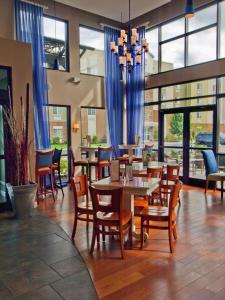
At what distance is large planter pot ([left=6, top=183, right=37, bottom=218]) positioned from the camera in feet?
15.8

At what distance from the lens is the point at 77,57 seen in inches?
325

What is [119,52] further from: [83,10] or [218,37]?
[83,10]

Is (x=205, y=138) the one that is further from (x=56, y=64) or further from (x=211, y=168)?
(x=56, y=64)

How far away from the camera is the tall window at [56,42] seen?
774 centimetres

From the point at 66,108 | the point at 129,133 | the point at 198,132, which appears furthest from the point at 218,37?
the point at 66,108

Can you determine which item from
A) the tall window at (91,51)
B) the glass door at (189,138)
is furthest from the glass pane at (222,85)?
the tall window at (91,51)

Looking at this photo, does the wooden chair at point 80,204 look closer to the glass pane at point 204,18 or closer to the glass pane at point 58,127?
the glass pane at point 58,127

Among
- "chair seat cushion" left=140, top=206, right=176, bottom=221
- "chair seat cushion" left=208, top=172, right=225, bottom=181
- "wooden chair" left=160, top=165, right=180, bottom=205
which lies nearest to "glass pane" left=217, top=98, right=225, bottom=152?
"chair seat cushion" left=208, top=172, right=225, bottom=181

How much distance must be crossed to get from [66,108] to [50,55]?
1576 mm

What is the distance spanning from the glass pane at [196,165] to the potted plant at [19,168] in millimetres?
4671

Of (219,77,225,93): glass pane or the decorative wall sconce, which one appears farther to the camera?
the decorative wall sconce

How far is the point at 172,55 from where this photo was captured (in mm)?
8094

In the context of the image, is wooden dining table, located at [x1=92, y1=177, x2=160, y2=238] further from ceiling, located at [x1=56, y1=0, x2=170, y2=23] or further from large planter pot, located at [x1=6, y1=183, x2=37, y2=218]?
ceiling, located at [x1=56, y1=0, x2=170, y2=23]

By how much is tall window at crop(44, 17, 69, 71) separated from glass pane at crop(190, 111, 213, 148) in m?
4.07
